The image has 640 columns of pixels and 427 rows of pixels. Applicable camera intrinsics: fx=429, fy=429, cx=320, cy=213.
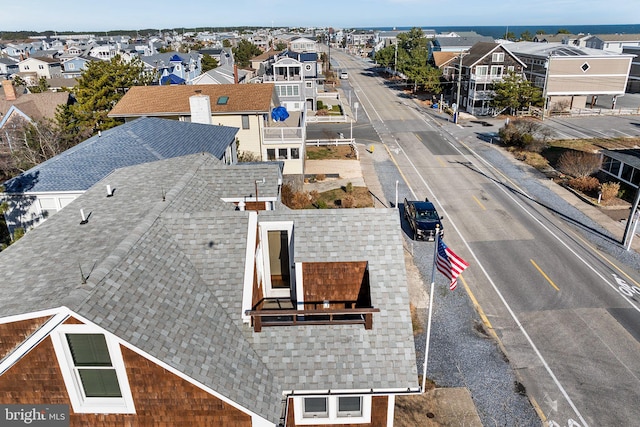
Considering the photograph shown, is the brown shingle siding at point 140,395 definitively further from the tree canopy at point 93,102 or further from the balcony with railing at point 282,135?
the tree canopy at point 93,102

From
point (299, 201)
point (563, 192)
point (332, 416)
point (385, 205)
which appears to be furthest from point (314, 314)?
point (563, 192)

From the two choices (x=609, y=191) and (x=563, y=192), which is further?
(x=563, y=192)

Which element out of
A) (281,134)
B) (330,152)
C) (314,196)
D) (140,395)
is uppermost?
(281,134)

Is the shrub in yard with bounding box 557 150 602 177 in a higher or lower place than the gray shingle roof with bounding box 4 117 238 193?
lower

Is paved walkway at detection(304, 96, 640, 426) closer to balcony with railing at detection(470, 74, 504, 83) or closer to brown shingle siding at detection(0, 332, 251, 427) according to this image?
balcony with railing at detection(470, 74, 504, 83)

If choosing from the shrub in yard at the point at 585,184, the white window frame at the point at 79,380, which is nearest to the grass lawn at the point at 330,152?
the shrub in yard at the point at 585,184

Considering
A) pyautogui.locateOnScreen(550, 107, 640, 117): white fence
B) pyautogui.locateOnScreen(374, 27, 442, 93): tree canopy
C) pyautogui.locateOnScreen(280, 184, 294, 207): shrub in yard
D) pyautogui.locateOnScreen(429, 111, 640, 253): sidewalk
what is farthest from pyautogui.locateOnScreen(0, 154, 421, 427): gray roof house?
pyautogui.locateOnScreen(374, 27, 442, 93): tree canopy

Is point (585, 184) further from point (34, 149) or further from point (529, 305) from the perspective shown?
point (34, 149)
